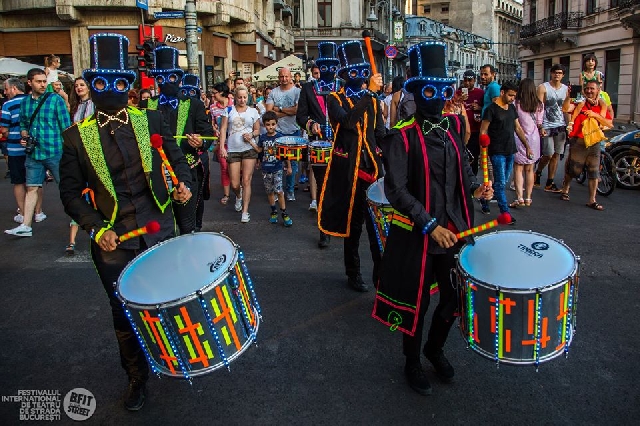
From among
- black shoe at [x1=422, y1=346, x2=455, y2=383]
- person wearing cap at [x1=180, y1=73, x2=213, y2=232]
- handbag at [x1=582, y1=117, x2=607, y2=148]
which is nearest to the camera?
black shoe at [x1=422, y1=346, x2=455, y2=383]

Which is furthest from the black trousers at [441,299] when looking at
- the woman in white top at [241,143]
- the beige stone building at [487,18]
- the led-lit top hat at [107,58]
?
the beige stone building at [487,18]

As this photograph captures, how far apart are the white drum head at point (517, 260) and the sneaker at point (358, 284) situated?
2.43 meters

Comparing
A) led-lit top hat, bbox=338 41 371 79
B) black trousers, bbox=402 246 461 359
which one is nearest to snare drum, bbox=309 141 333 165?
led-lit top hat, bbox=338 41 371 79

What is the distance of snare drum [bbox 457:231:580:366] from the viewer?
9.61 feet

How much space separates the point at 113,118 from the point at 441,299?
2403 mm

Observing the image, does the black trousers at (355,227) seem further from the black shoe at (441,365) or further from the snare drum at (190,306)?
the snare drum at (190,306)

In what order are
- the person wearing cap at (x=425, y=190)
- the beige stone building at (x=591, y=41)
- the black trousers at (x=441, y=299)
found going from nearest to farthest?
1. the person wearing cap at (x=425, y=190)
2. the black trousers at (x=441, y=299)
3. the beige stone building at (x=591, y=41)

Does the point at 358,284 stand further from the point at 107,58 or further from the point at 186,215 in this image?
the point at 107,58

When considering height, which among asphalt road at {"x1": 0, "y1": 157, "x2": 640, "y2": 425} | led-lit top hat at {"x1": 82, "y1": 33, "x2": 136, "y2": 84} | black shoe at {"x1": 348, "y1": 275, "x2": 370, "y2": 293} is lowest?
asphalt road at {"x1": 0, "y1": 157, "x2": 640, "y2": 425}

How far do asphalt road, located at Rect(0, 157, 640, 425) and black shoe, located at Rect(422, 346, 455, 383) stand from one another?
0.07m

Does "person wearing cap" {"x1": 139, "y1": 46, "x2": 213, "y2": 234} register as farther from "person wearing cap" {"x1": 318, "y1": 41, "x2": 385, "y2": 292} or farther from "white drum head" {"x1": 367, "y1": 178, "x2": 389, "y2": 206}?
"white drum head" {"x1": 367, "y1": 178, "x2": 389, "y2": 206}

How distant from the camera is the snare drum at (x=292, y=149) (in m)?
7.74

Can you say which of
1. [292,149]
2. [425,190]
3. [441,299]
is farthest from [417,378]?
[292,149]

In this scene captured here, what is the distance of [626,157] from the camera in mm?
10094
